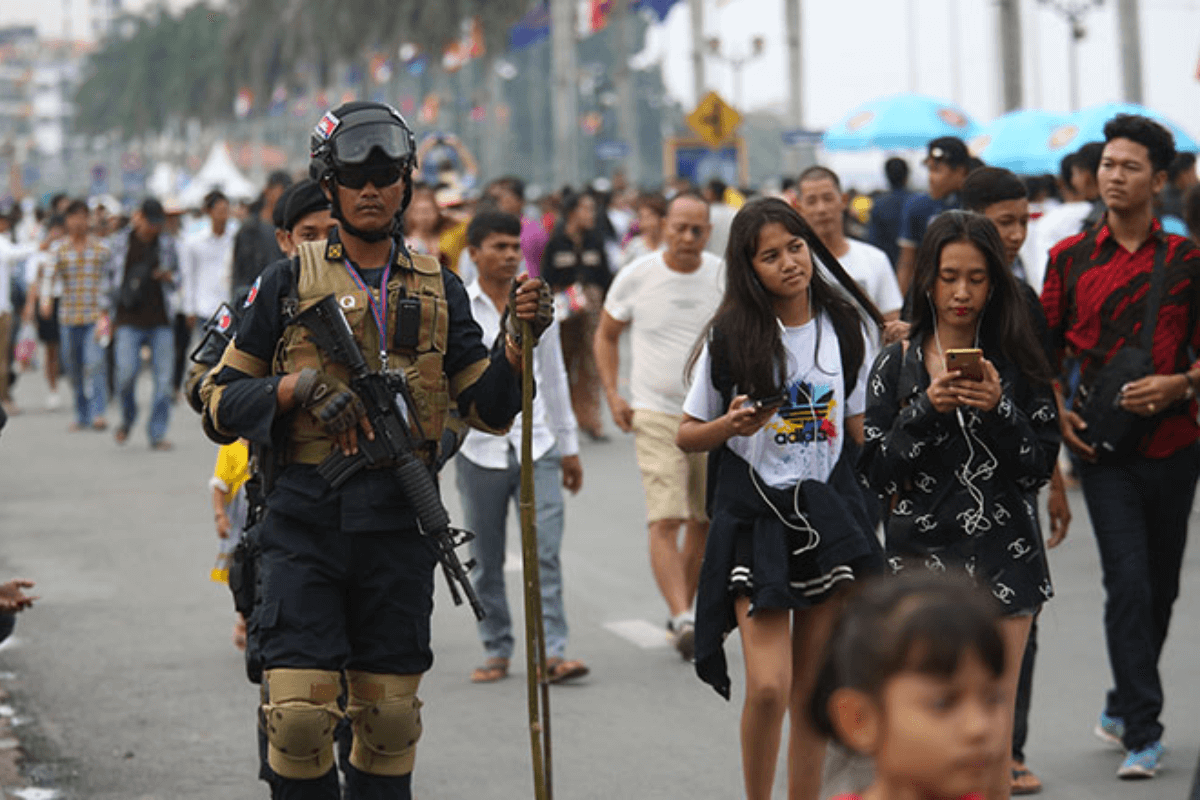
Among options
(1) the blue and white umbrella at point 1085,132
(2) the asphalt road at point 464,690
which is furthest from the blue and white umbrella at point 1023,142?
(2) the asphalt road at point 464,690

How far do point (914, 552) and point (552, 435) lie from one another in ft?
9.36

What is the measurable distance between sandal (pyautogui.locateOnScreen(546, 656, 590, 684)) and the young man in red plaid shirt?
232 cm

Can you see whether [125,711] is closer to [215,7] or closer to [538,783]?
[538,783]

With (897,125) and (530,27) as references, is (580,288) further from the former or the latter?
(530,27)

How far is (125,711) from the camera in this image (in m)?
7.82

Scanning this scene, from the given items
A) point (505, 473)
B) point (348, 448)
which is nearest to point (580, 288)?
point (505, 473)

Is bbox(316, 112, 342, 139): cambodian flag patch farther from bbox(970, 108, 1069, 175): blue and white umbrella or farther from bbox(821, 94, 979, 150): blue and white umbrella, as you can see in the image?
bbox(821, 94, 979, 150): blue and white umbrella

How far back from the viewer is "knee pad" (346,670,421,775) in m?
4.97

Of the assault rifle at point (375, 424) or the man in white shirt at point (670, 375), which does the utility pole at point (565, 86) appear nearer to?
the man in white shirt at point (670, 375)

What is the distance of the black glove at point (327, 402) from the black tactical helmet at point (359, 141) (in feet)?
1.33

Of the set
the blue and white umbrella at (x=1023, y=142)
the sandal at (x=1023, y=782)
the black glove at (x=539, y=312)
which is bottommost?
the sandal at (x=1023, y=782)

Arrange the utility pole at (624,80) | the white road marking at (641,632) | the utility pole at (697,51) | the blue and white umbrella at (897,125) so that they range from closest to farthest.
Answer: the white road marking at (641,632) < the blue and white umbrella at (897,125) < the utility pole at (697,51) < the utility pole at (624,80)

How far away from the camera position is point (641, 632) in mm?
9031

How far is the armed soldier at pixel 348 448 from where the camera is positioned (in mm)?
4836
